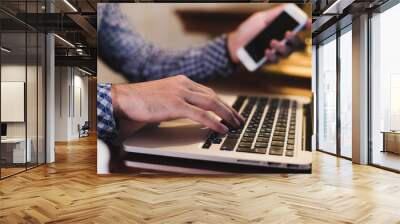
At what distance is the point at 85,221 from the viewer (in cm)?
363

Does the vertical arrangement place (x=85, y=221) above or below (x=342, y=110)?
below

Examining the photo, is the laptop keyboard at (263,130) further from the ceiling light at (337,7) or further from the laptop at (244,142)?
the ceiling light at (337,7)

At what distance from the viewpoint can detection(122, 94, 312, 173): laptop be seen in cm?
569

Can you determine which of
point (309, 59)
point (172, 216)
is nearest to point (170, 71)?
point (309, 59)

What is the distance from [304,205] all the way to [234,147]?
1691 millimetres

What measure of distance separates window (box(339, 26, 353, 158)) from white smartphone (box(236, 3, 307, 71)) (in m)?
2.79

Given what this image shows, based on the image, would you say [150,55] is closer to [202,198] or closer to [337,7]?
[202,198]

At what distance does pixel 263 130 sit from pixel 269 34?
1.54 metres

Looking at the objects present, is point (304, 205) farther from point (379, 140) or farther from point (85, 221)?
point (379, 140)

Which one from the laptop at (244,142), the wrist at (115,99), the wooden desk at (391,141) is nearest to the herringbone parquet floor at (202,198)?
the laptop at (244,142)

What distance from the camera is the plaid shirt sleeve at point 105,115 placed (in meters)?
5.95

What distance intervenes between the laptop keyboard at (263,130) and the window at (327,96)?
3.96 metres

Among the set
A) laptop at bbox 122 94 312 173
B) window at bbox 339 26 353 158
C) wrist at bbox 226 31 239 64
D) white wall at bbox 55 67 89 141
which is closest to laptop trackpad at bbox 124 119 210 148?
laptop at bbox 122 94 312 173

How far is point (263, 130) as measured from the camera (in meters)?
5.77
